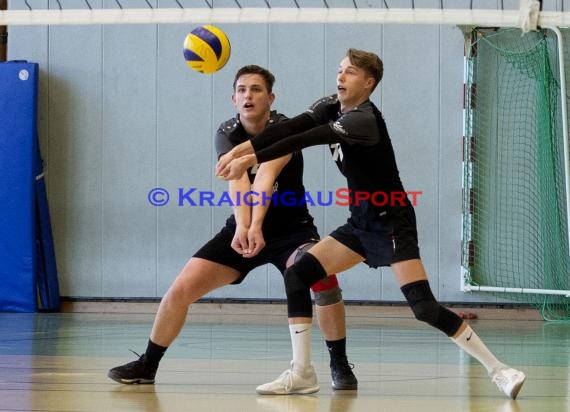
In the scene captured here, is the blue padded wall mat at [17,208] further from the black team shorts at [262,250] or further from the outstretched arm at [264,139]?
the outstretched arm at [264,139]

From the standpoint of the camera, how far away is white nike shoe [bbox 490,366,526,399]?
4699 mm

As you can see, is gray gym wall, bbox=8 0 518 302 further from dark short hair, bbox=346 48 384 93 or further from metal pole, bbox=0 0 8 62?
dark short hair, bbox=346 48 384 93

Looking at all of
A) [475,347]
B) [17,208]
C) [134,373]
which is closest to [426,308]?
[475,347]

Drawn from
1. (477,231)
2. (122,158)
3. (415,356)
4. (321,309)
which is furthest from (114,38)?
(321,309)

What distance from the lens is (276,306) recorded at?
11.2 meters

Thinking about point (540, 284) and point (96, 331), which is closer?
point (96, 331)

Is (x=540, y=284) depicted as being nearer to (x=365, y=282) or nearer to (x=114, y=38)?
(x=365, y=282)

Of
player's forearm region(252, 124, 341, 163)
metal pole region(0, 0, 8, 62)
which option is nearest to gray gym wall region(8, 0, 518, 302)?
metal pole region(0, 0, 8, 62)

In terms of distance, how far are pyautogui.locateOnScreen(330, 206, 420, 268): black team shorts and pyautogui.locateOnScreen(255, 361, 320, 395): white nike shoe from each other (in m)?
0.62

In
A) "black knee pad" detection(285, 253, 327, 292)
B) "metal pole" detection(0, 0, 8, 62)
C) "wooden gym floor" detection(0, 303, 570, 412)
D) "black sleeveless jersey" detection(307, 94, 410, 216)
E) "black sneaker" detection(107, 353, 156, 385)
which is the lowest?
"wooden gym floor" detection(0, 303, 570, 412)

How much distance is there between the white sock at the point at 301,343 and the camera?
5020 millimetres

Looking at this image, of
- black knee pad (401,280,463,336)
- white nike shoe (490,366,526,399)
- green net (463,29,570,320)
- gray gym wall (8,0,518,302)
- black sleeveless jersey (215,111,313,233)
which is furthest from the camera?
gray gym wall (8,0,518,302)

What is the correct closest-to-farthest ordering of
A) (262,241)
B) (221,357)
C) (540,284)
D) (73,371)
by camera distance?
1. (262,241)
2. (73,371)
3. (221,357)
4. (540,284)

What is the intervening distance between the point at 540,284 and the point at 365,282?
6.03ft
